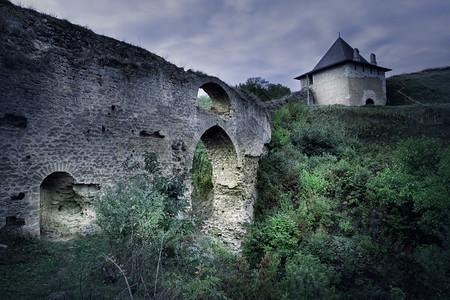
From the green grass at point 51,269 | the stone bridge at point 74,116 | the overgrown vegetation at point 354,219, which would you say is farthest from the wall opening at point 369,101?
the green grass at point 51,269

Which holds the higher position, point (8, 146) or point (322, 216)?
point (8, 146)

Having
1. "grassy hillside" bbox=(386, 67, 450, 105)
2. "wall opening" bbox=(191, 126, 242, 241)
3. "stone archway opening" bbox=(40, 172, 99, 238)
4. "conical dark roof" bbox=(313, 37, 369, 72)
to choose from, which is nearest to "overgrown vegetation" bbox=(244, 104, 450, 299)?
"wall opening" bbox=(191, 126, 242, 241)

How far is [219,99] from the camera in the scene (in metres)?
10.7

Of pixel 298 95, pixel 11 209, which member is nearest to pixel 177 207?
pixel 11 209

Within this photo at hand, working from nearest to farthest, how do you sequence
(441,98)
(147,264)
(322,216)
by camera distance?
(147,264)
(322,216)
(441,98)

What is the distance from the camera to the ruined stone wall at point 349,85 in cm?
2180

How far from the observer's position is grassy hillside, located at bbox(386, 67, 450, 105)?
2467cm

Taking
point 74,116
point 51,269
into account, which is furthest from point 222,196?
point 51,269

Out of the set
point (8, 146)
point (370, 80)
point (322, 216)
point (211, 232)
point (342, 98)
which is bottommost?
point (211, 232)

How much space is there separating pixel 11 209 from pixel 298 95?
2107 centimetres

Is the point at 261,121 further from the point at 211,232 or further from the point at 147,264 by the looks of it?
the point at 147,264

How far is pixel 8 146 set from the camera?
16.9ft

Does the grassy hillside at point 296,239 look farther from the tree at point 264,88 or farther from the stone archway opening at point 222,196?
the tree at point 264,88

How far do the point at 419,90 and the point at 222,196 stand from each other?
85.4ft
